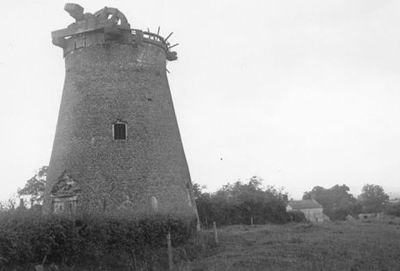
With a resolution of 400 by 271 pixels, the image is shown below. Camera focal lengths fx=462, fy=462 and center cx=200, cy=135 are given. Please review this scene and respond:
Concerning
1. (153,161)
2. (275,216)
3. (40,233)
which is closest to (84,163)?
(153,161)

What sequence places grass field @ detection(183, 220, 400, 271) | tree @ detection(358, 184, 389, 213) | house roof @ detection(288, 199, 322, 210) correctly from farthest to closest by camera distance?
house roof @ detection(288, 199, 322, 210)
tree @ detection(358, 184, 389, 213)
grass field @ detection(183, 220, 400, 271)

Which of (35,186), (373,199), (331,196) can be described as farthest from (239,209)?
(331,196)

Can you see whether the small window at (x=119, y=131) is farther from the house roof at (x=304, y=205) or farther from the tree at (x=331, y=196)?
the tree at (x=331, y=196)

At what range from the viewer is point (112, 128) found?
21.1 metres

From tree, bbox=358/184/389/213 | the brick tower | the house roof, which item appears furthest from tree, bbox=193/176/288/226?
the house roof

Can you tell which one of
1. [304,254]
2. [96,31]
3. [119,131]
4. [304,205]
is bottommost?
[304,254]

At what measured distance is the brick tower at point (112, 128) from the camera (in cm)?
2022

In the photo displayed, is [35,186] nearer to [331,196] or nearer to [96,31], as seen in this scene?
[96,31]

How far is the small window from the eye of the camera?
21109 millimetres

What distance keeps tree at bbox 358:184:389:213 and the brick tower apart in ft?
172

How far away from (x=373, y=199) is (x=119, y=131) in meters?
68.6

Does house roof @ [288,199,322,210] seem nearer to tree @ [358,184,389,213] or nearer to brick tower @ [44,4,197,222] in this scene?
tree @ [358,184,389,213]

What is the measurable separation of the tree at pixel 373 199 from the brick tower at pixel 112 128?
52.5 meters

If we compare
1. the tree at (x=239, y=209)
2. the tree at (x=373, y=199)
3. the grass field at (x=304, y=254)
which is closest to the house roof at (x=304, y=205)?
the tree at (x=373, y=199)
